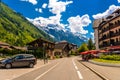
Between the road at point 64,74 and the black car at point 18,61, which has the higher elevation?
the black car at point 18,61

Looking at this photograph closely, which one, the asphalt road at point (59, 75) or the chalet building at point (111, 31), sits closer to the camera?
the asphalt road at point (59, 75)

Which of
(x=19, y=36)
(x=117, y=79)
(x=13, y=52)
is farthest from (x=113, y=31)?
(x=19, y=36)

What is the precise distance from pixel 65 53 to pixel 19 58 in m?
120

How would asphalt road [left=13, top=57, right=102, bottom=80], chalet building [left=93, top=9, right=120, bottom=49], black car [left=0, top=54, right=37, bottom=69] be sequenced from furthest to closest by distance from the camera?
1. chalet building [left=93, top=9, right=120, bottom=49]
2. black car [left=0, top=54, right=37, bottom=69]
3. asphalt road [left=13, top=57, right=102, bottom=80]

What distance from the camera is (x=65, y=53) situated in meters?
152

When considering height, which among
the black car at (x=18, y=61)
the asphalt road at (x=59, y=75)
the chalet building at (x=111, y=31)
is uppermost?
the chalet building at (x=111, y=31)

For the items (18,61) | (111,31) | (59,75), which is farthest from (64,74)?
(111,31)

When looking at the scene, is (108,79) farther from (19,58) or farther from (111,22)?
(111,22)

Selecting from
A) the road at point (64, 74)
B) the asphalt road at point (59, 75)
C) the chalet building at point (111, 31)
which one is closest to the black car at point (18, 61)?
the road at point (64, 74)

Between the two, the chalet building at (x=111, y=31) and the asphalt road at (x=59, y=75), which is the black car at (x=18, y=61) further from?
the chalet building at (x=111, y=31)

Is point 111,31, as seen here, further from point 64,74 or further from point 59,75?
point 59,75

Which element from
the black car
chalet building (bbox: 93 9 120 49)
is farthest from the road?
chalet building (bbox: 93 9 120 49)

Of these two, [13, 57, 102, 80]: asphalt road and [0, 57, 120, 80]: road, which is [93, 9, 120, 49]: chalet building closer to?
[0, 57, 120, 80]: road

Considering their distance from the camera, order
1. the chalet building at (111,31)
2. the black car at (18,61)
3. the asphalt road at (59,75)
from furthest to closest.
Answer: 1. the chalet building at (111,31)
2. the black car at (18,61)
3. the asphalt road at (59,75)
